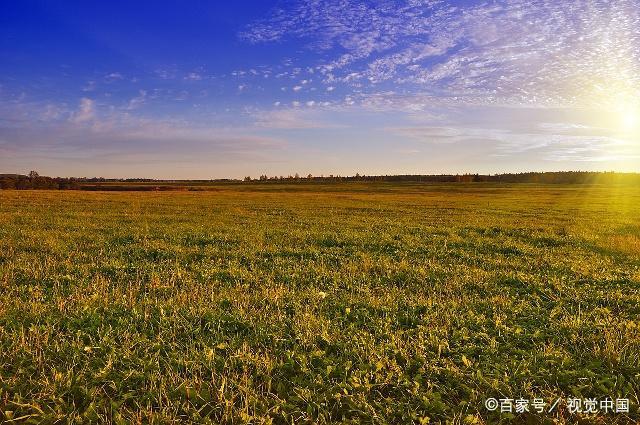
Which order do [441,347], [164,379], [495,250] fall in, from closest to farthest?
[164,379] → [441,347] → [495,250]

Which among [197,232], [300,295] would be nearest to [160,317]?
[300,295]

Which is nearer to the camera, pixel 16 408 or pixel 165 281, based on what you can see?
pixel 16 408

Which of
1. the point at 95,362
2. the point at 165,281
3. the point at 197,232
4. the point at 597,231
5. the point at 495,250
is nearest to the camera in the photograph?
the point at 95,362

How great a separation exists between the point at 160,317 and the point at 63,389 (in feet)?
8.16

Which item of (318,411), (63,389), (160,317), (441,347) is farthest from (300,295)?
(63,389)

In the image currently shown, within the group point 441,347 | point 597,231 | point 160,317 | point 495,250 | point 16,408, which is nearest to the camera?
point 16,408

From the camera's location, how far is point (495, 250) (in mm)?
17625

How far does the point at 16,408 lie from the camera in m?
5.14

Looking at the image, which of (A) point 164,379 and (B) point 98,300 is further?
→ (B) point 98,300

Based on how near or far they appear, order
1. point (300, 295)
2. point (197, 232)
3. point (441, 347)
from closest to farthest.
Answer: point (441, 347)
point (300, 295)
point (197, 232)

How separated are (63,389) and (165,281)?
565cm

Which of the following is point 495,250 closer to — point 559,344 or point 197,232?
point 559,344

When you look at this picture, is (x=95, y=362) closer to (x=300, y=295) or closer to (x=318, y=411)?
(x=318, y=411)

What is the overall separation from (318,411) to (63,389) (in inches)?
141
